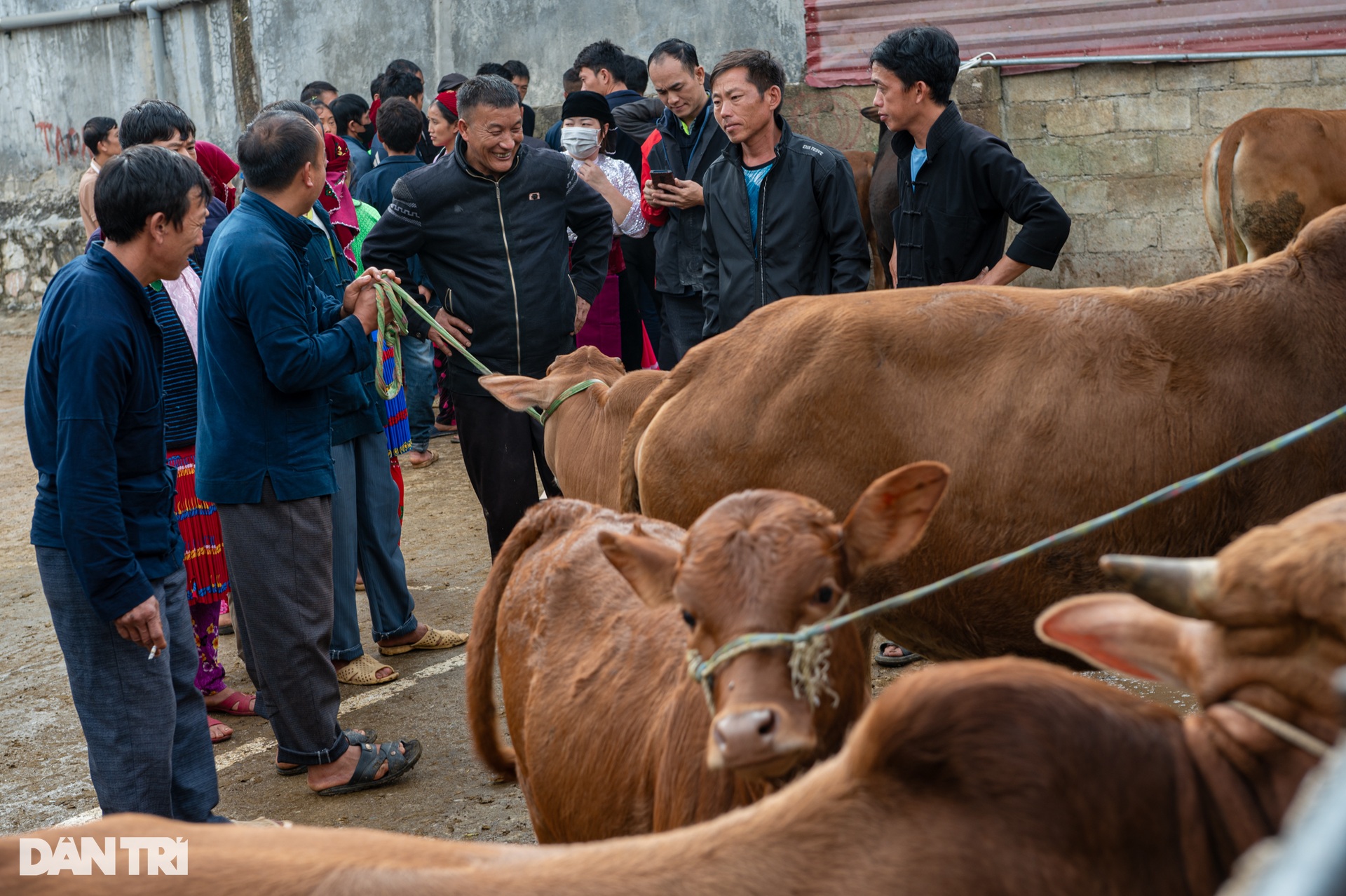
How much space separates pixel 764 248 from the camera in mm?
5281

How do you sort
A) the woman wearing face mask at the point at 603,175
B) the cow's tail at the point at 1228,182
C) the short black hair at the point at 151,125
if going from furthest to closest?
the cow's tail at the point at 1228,182, the woman wearing face mask at the point at 603,175, the short black hair at the point at 151,125

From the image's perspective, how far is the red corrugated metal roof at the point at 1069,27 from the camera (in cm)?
910

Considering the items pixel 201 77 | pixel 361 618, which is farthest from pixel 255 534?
pixel 201 77

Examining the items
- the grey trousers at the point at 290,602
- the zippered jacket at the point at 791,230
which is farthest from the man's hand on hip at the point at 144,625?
the zippered jacket at the point at 791,230

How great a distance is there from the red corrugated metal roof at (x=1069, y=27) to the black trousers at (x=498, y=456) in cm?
603

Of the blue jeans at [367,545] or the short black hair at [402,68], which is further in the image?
the short black hair at [402,68]

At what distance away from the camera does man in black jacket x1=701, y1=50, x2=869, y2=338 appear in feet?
17.1

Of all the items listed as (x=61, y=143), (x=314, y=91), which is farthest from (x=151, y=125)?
(x=61, y=143)

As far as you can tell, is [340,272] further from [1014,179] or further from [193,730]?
[1014,179]

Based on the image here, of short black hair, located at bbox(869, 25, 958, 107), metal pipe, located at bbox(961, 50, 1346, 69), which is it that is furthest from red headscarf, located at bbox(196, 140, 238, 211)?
metal pipe, located at bbox(961, 50, 1346, 69)

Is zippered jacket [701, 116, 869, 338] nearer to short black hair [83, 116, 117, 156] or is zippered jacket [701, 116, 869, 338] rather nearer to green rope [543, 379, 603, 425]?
green rope [543, 379, 603, 425]

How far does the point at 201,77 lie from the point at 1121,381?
14851 millimetres

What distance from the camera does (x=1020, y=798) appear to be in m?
1.39

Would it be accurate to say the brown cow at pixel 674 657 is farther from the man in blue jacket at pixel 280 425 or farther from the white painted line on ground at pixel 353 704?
the white painted line on ground at pixel 353 704
